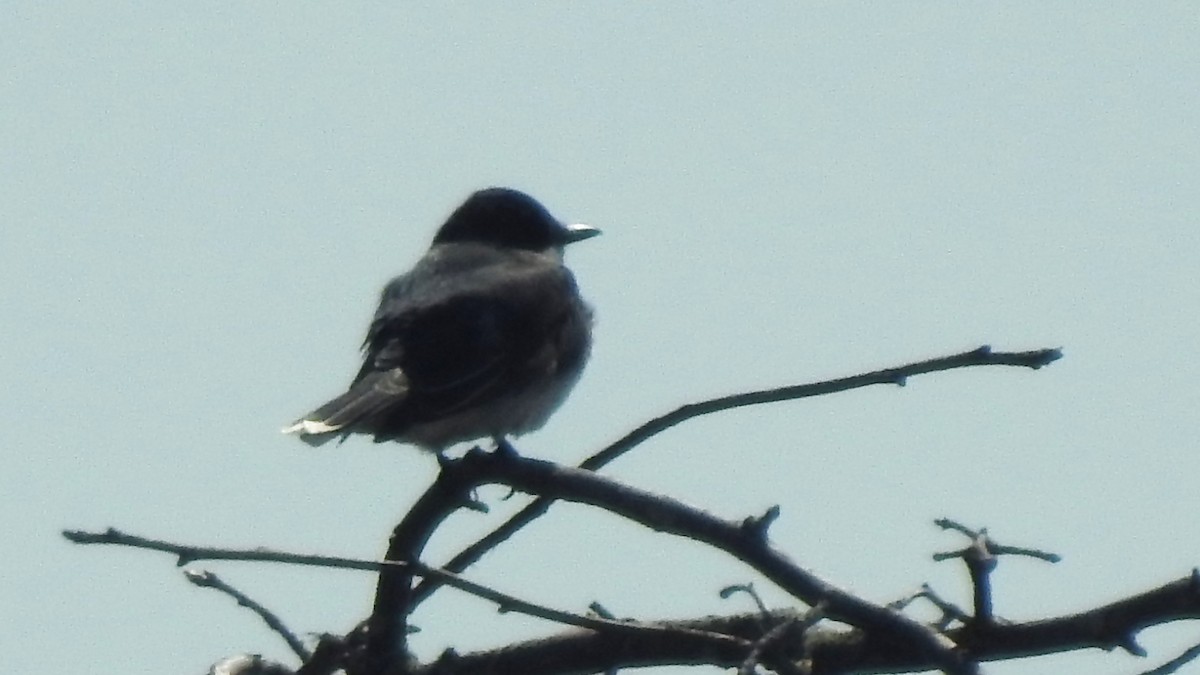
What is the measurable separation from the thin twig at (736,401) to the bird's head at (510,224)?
463cm

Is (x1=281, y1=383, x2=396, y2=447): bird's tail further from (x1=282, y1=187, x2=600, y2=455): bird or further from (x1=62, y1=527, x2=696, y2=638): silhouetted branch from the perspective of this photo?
(x1=62, y1=527, x2=696, y2=638): silhouetted branch

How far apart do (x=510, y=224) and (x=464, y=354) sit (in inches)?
85.0

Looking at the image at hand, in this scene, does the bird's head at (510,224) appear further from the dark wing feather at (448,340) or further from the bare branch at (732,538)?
the bare branch at (732,538)

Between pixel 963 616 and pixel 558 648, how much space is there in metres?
1.06

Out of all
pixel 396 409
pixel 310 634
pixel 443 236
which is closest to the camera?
pixel 310 634

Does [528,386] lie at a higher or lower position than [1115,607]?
higher

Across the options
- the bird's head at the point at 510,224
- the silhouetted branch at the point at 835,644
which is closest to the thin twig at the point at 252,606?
the silhouetted branch at the point at 835,644

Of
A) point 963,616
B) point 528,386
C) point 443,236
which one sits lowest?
point 963,616

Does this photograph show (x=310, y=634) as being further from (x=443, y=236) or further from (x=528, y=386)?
(x=443, y=236)

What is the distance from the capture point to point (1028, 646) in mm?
3504

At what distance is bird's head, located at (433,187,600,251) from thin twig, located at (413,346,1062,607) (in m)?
4.63

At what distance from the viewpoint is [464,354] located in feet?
22.6

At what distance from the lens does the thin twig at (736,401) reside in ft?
11.4

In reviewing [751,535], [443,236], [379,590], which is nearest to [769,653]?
[751,535]
